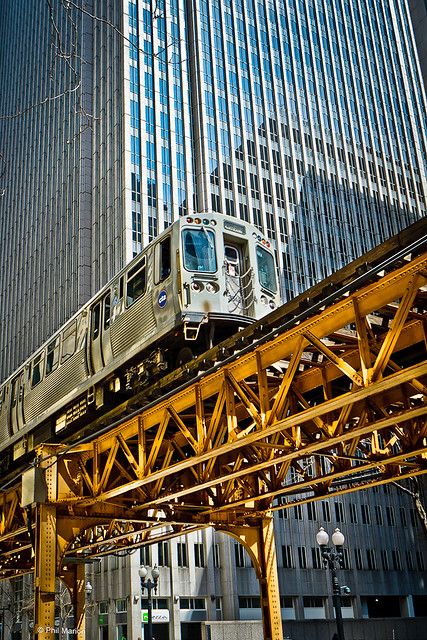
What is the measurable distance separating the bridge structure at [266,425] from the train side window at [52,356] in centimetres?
356

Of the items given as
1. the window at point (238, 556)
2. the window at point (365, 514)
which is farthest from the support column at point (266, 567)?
the window at point (365, 514)

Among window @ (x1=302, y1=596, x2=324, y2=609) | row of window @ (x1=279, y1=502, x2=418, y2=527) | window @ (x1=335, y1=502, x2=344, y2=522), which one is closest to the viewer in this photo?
window @ (x1=302, y1=596, x2=324, y2=609)

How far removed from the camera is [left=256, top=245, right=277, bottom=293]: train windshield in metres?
16.2

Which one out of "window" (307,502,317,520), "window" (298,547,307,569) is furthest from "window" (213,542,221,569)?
"window" (307,502,317,520)

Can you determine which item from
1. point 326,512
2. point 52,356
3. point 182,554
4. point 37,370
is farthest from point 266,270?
point 326,512

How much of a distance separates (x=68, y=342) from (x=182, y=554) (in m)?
37.5

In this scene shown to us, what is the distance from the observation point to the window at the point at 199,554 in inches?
2096

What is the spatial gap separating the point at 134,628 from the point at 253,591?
10975 millimetres

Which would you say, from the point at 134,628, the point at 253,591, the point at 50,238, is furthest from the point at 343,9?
the point at 134,628

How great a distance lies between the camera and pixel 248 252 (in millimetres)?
15969

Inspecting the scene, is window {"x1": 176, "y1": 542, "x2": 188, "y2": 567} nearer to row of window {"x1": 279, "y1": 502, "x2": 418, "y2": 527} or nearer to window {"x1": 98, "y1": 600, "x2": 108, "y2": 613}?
window {"x1": 98, "y1": 600, "x2": 108, "y2": 613}

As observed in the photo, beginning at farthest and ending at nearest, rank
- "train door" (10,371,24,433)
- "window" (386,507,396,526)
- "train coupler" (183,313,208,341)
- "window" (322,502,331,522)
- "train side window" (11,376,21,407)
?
"window" (386,507,396,526) < "window" (322,502,331,522) < "train side window" (11,376,21,407) < "train door" (10,371,24,433) < "train coupler" (183,313,208,341)

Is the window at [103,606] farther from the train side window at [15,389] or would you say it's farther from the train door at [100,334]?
the train door at [100,334]

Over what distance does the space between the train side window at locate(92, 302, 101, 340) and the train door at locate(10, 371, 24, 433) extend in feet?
18.8
